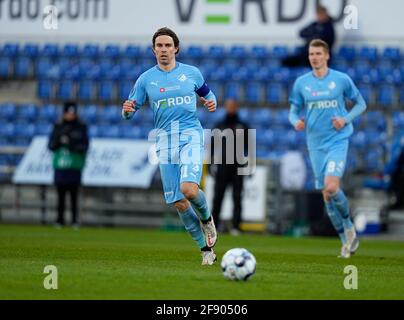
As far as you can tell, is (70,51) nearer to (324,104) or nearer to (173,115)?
(324,104)

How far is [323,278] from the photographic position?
38.0ft

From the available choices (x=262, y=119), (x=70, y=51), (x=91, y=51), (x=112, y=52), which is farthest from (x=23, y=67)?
(x=262, y=119)

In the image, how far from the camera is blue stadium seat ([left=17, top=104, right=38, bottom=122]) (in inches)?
1164

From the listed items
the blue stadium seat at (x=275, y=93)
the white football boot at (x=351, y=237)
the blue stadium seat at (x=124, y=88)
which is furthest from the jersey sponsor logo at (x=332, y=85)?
the blue stadium seat at (x=124, y=88)

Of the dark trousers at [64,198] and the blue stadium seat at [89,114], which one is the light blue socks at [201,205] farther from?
the blue stadium seat at [89,114]

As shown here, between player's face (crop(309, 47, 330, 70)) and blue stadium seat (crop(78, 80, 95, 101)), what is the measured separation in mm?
15318

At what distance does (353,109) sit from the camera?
1562 cm

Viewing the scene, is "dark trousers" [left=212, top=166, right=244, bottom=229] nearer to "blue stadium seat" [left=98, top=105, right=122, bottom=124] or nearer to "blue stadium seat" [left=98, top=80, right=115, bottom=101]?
"blue stadium seat" [left=98, top=105, right=122, bottom=124]

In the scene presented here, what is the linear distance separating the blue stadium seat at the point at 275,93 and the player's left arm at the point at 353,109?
12862mm

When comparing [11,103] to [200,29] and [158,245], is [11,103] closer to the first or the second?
[200,29]

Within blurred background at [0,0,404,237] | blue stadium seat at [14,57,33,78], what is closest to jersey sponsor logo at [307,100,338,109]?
blurred background at [0,0,404,237]

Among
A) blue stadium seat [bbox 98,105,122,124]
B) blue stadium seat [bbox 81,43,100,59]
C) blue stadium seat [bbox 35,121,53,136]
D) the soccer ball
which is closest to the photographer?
the soccer ball
